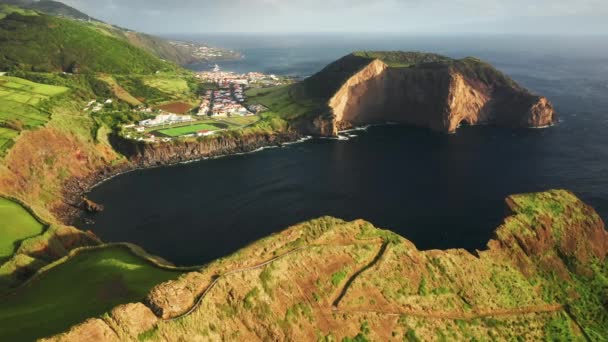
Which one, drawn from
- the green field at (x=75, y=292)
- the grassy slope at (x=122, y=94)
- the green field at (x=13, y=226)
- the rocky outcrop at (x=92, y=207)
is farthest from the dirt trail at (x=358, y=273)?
the grassy slope at (x=122, y=94)

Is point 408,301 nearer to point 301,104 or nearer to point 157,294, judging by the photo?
point 157,294

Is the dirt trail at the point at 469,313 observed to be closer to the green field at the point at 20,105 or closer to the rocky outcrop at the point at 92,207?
the rocky outcrop at the point at 92,207

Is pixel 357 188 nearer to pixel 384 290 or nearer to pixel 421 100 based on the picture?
pixel 384 290

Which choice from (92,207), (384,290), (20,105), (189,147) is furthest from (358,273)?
(20,105)

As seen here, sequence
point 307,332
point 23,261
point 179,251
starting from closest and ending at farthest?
point 307,332 < point 23,261 < point 179,251

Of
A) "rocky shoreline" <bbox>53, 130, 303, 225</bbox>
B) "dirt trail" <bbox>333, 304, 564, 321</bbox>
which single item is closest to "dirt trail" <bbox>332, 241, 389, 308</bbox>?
"dirt trail" <bbox>333, 304, 564, 321</bbox>

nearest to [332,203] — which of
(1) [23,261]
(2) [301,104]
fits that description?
(1) [23,261]

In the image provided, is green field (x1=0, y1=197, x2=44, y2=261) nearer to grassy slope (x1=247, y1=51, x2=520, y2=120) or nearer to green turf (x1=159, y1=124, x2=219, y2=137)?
green turf (x1=159, y1=124, x2=219, y2=137)
